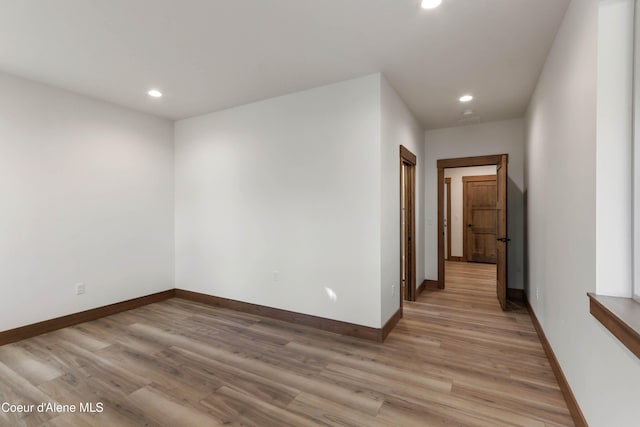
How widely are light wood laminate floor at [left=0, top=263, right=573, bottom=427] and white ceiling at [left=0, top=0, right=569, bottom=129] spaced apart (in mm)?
2669

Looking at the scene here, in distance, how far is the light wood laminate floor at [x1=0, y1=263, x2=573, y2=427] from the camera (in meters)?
1.89

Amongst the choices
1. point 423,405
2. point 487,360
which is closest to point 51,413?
point 423,405

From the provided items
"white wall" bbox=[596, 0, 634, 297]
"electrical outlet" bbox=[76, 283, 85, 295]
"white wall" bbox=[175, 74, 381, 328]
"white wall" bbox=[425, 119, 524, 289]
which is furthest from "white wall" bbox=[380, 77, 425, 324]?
"electrical outlet" bbox=[76, 283, 85, 295]

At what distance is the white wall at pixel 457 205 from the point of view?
24.9 feet

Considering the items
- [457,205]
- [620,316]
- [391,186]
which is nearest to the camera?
[620,316]

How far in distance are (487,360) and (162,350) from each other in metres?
2.95

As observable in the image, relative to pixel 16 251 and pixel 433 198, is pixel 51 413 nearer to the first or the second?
pixel 16 251

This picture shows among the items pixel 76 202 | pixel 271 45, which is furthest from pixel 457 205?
pixel 76 202

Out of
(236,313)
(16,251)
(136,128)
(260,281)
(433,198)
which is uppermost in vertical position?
(136,128)

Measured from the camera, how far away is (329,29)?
2230 millimetres

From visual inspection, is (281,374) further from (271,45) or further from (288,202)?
(271,45)

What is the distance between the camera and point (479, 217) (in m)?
7.43

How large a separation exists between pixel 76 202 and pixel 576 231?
4748mm

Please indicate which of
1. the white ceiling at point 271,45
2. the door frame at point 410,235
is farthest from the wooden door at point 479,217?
the white ceiling at point 271,45
